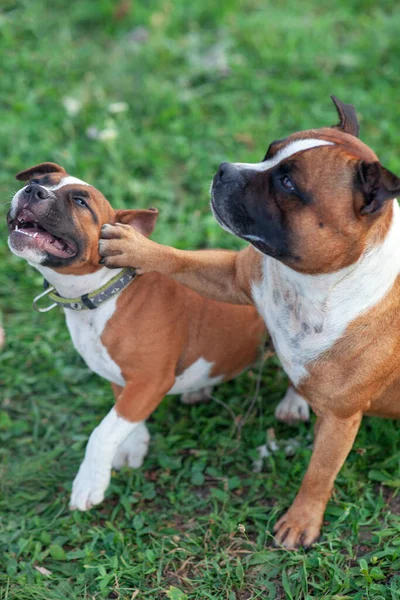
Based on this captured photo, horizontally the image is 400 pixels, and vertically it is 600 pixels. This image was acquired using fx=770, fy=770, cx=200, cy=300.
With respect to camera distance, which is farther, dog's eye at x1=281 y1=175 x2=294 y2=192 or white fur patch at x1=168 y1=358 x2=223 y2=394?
white fur patch at x1=168 y1=358 x2=223 y2=394

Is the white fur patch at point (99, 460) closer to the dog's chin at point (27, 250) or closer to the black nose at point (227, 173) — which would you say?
the dog's chin at point (27, 250)

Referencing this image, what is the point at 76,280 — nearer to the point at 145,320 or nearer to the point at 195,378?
the point at 145,320

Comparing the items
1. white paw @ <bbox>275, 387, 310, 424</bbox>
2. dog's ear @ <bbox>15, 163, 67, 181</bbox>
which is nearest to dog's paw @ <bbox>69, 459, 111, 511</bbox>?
white paw @ <bbox>275, 387, 310, 424</bbox>

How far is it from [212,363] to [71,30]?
4854mm

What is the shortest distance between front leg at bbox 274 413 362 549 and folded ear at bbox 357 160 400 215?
1110 mm

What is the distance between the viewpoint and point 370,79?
720 cm

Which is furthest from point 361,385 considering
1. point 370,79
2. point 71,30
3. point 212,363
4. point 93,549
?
point 71,30

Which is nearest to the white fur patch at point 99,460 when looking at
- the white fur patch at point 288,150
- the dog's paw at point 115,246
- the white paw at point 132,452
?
the white paw at point 132,452

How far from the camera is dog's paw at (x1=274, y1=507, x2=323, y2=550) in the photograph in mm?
3939

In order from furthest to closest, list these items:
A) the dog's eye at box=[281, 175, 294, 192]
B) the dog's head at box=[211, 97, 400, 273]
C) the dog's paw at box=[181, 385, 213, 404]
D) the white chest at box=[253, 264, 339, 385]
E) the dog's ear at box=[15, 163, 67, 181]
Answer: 1. the dog's paw at box=[181, 385, 213, 404]
2. the dog's ear at box=[15, 163, 67, 181]
3. the white chest at box=[253, 264, 339, 385]
4. the dog's eye at box=[281, 175, 294, 192]
5. the dog's head at box=[211, 97, 400, 273]

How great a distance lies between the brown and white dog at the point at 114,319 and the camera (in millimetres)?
3773

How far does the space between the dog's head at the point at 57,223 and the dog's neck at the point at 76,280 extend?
44 mm

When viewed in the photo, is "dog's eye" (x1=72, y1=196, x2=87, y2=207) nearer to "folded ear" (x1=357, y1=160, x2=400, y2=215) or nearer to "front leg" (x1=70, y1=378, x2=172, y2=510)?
"front leg" (x1=70, y1=378, x2=172, y2=510)

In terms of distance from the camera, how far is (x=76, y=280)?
3961mm
